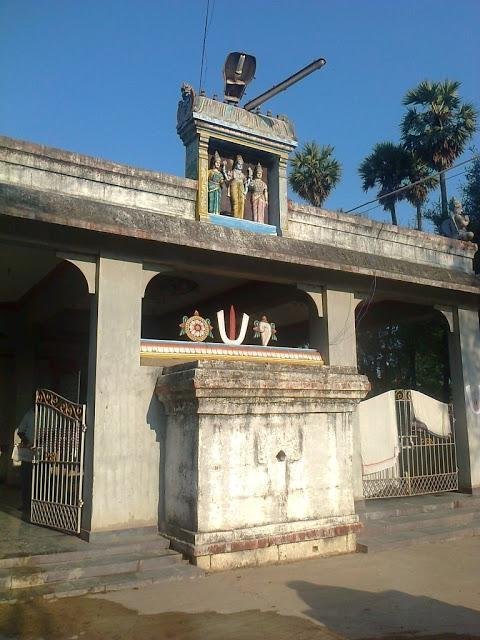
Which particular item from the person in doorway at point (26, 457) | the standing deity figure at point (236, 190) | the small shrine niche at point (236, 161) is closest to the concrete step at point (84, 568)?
the person in doorway at point (26, 457)

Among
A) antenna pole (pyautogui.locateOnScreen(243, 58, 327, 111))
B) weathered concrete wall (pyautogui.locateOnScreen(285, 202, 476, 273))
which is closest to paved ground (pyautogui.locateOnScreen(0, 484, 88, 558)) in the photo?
weathered concrete wall (pyautogui.locateOnScreen(285, 202, 476, 273))

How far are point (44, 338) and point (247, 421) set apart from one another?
279 inches

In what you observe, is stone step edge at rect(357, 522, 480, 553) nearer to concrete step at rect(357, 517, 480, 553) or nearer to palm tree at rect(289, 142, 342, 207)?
concrete step at rect(357, 517, 480, 553)

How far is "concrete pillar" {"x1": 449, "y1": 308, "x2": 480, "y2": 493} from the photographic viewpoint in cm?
1048

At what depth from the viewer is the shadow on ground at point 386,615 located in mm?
4516

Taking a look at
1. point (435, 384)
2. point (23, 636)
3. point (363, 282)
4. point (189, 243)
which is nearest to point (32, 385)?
point (189, 243)

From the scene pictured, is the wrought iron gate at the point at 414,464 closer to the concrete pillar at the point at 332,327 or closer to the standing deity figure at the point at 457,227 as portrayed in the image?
the concrete pillar at the point at 332,327

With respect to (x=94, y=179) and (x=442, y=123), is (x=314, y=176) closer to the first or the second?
(x=442, y=123)

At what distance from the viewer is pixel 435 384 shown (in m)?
18.2

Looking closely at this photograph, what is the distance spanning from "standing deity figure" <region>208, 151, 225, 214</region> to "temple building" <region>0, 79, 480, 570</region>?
0.07ft

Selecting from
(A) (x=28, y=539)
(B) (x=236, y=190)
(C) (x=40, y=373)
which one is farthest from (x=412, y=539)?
(C) (x=40, y=373)

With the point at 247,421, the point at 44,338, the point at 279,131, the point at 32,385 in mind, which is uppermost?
the point at 279,131

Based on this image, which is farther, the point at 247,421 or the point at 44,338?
the point at 44,338

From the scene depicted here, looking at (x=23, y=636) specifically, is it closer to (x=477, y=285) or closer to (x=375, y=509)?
(x=375, y=509)
